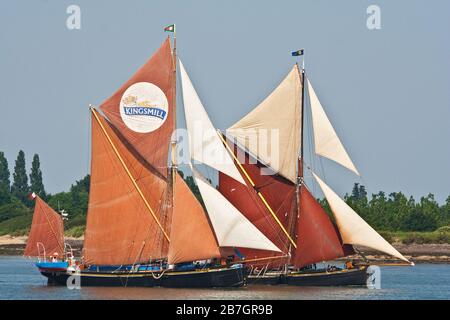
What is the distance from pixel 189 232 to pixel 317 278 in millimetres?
10995

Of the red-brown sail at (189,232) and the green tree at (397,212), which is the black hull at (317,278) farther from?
the green tree at (397,212)

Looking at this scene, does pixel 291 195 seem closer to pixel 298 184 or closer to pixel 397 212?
pixel 298 184

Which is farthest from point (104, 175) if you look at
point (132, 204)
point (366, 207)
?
point (366, 207)

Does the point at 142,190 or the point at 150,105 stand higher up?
the point at 150,105

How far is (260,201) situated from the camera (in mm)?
83750

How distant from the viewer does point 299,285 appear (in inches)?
3265

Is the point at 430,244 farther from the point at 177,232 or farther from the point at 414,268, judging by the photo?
the point at 177,232

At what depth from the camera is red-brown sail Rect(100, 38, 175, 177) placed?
261 feet

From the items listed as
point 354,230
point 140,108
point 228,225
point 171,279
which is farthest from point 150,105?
point 354,230

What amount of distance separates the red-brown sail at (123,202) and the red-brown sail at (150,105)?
0.62 meters

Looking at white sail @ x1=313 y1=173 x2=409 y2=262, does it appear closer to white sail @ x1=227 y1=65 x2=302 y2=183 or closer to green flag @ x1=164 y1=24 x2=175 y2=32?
white sail @ x1=227 y1=65 x2=302 y2=183

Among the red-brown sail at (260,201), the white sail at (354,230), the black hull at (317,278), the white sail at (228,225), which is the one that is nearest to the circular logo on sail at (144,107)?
the white sail at (228,225)
